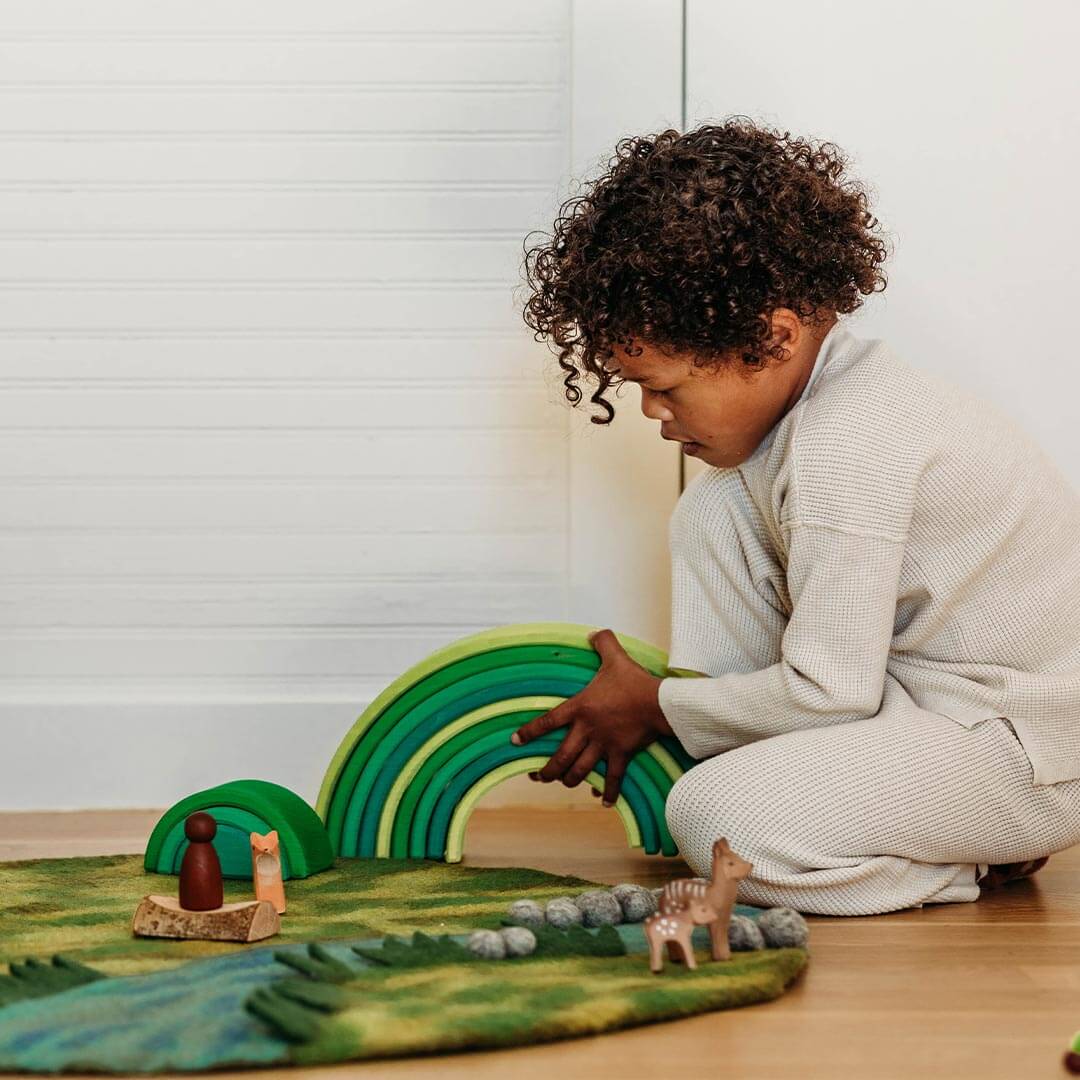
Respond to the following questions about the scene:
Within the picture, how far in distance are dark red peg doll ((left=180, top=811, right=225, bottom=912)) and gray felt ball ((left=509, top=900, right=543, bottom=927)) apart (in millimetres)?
255

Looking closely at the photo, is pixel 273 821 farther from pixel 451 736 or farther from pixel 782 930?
pixel 782 930

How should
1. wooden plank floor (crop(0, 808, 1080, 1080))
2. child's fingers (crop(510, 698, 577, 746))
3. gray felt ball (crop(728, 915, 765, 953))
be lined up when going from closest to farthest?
wooden plank floor (crop(0, 808, 1080, 1080)) < gray felt ball (crop(728, 915, 765, 953)) < child's fingers (crop(510, 698, 577, 746))

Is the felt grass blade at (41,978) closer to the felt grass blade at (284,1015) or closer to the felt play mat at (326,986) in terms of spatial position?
the felt play mat at (326,986)

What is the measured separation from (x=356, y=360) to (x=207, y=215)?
0.90 feet

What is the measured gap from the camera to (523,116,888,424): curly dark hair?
1.39 metres

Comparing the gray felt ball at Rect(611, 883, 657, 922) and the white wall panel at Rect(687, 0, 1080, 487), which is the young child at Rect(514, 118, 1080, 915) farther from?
the white wall panel at Rect(687, 0, 1080, 487)

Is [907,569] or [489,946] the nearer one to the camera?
[489,946]

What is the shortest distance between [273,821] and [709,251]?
0.72 metres

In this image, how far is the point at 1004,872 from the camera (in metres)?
1.49

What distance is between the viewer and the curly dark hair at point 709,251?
4.55 feet

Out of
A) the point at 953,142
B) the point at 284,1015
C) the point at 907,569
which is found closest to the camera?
the point at 284,1015

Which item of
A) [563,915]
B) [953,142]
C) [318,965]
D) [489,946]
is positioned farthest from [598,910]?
[953,142]

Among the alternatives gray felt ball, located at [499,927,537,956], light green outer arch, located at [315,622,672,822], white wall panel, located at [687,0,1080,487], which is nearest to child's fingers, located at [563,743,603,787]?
light green outer arch, located at [315,622,672,822]

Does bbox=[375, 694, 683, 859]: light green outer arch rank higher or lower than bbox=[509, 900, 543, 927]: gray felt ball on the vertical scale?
higher
